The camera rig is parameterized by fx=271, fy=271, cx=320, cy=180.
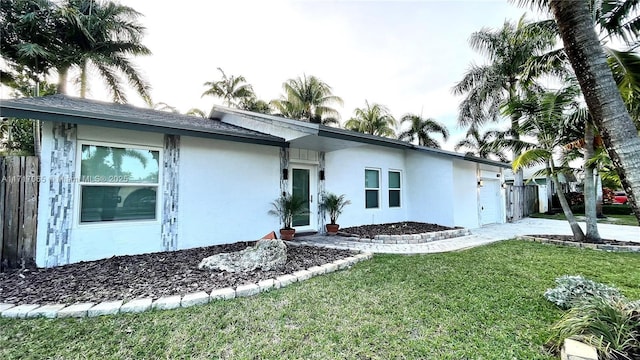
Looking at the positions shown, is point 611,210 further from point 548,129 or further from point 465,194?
point 548,129

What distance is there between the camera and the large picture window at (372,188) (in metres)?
10.1

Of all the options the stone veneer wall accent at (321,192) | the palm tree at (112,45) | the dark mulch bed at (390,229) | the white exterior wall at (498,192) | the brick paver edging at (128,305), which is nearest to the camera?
the brick paver edging at (128,305)

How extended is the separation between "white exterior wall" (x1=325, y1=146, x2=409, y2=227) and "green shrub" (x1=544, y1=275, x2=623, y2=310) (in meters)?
6.21

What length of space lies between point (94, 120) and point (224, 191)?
2.97 meters

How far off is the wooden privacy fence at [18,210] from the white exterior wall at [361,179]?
22.5 ft

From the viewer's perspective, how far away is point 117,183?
5602 millimetres

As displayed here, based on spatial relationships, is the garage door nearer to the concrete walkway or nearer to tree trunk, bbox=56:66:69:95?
the concrete walkway

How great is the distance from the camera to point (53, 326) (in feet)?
9.77

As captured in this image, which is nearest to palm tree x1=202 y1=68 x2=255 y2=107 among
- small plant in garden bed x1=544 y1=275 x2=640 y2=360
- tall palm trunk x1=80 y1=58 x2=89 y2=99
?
tall palm trunk x1=80 y1=58 x2=89 y2=99

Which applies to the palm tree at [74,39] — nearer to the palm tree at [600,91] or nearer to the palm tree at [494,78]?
the palm tree at [600,91]

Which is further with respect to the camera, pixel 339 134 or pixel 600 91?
pixel 339 134

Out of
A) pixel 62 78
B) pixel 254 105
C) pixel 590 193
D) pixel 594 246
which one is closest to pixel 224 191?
pixel 594 246

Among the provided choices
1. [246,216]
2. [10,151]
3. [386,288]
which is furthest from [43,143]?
[10,151]

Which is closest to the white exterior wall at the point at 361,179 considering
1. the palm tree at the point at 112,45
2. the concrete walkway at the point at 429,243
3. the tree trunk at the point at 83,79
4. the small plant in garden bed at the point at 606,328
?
the concrete walkway at the point at 429,243
